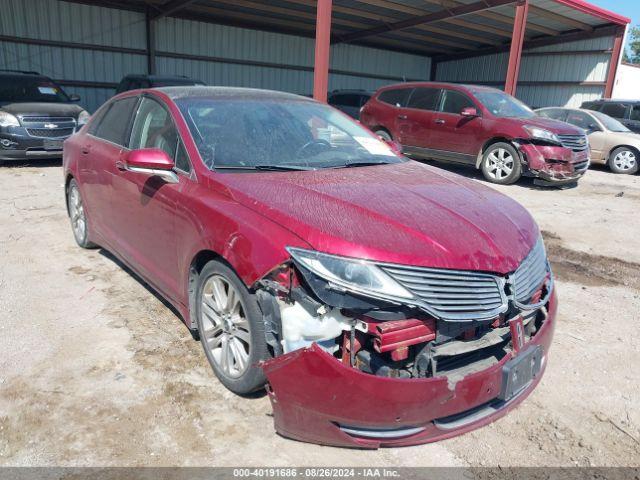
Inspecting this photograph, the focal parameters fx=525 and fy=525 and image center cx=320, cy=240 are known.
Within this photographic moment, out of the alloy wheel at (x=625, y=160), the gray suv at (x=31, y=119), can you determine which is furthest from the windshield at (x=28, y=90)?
the alloy wheel at (x=625, y=160)

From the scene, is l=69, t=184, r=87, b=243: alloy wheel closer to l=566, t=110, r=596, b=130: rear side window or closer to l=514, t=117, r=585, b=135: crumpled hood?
l=514, t=117, r=585, b=135: crumpled hood

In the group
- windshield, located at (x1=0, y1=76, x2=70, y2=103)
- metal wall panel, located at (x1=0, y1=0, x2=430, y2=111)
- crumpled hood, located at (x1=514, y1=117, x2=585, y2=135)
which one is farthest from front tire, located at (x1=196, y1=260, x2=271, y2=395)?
metal wall panel, located at (x1=0, y1=0, x2=430, y2=111)

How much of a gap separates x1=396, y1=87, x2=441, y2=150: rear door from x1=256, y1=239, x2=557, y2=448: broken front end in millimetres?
8565

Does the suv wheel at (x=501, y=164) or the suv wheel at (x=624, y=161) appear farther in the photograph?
the suv wheel at (x=624, y=161)

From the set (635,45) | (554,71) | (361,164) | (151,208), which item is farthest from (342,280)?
(635,45)

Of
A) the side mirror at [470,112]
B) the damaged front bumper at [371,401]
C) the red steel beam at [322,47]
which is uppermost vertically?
the red steel beam at [322,47]

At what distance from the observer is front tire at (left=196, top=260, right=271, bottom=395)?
8.13 ft

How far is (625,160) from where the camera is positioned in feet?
40.1

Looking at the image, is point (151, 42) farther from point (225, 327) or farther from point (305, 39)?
point (225, 327)

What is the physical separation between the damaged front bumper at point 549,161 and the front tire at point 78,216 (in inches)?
281

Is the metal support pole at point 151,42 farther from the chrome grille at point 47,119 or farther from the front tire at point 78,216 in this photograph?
the front tire at point 78,216

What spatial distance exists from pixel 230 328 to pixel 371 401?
93 centimetres

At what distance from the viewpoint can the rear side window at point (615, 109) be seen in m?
14.2

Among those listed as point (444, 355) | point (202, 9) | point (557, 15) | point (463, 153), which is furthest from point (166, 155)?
point (557, 15)
